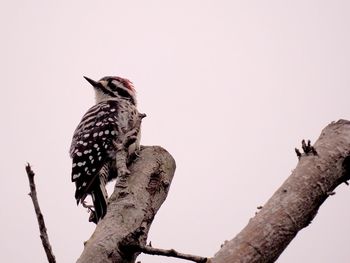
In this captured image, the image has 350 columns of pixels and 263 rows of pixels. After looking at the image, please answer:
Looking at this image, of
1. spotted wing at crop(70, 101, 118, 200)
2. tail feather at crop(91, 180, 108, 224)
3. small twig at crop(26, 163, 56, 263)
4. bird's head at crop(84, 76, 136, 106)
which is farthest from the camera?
bird's head at crop(84, 76, 136, 106)

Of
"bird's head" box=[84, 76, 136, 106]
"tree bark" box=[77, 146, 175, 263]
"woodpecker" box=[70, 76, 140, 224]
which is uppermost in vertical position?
"bird's head" box=[84, 76, 136, 106]

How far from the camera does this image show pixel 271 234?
1.90m

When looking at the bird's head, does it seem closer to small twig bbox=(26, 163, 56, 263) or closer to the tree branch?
the tree branch

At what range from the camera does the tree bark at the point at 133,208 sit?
224 centimetres

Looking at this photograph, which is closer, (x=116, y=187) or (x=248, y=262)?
(x=248, y=262)

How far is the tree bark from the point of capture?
2244 millimetres

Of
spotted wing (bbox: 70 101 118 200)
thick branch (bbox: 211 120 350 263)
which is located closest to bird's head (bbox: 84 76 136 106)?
spotted wing (bbox: 70 101 118 200)

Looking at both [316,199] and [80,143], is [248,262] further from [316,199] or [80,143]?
[80,143]

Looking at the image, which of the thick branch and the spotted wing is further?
the spotted wing

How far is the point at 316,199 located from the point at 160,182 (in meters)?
1.38

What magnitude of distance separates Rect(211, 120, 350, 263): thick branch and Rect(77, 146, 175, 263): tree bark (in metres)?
0.67

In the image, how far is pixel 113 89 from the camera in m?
7.04

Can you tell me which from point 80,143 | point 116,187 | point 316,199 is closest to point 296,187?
point 316,199

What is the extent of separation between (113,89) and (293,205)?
5.34 m
